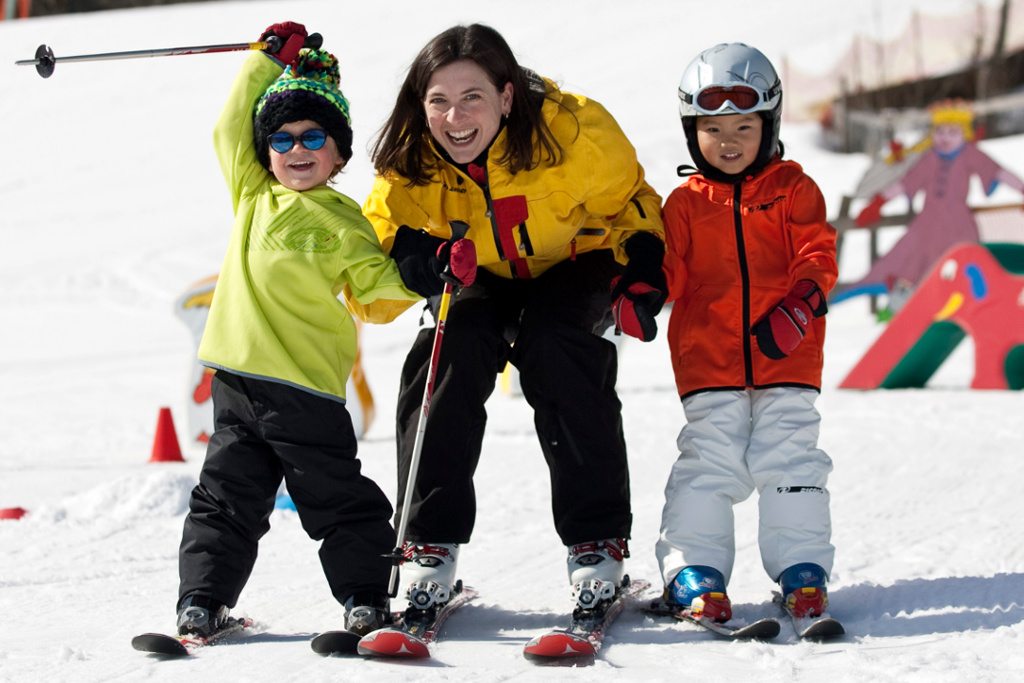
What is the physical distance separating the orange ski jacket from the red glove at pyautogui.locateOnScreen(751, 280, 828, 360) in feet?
0.45

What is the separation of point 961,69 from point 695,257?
2733 centimetres

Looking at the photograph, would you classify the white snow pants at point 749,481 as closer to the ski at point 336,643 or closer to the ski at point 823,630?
the ski at point 823,630

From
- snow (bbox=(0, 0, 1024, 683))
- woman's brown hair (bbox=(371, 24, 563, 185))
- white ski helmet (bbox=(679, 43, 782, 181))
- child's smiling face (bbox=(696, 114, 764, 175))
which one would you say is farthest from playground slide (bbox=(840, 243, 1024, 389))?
woman's brown hair (bbox=(371, 24, 563, 185))

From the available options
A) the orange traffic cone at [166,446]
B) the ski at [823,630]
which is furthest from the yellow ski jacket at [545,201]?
the orange traffic cone at [166,446]

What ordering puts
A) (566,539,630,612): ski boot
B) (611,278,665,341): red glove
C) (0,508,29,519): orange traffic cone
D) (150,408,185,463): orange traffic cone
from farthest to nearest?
1. (150,408,185,463): orange traffic cone
2. (0,508,29,519): orange traffic cone
3. (611,278,665,341): red glove
4. (566,539,630,612): ski boot

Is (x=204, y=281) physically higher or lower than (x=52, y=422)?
higher

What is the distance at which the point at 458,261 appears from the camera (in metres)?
3.32

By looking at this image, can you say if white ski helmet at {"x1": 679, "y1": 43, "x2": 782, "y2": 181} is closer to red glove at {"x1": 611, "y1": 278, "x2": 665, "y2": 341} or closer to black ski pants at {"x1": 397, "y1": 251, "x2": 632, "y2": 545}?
red glove at {"x1": 611, "y1": 278, "x2": 665, "y2": 341}

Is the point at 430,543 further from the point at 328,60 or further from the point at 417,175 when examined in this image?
the point at 328,60

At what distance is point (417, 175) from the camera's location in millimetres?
3758

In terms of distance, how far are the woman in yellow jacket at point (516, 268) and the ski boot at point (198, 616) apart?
499 millimetres

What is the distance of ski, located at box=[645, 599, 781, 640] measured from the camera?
3291mm

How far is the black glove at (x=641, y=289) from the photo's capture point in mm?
3537

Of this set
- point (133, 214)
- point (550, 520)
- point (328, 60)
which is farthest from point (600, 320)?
point (133, 214)
